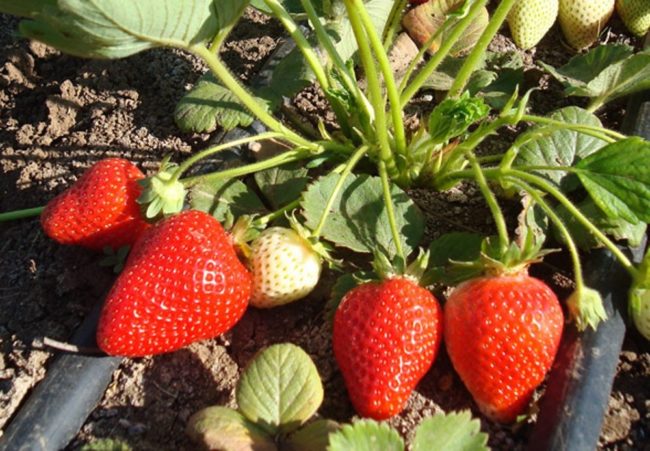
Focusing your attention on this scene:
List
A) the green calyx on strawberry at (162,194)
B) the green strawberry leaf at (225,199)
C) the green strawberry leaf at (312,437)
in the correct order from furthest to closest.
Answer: the green strawberry leaf at (225,199), the green calyx on strawberry at (162,194), the green strawberry leaf at (312,437)

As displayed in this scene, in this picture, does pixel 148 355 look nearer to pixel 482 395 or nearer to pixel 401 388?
pixel 401 388

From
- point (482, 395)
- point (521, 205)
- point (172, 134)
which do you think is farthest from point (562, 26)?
point (482, 395)

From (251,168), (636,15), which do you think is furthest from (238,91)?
(636,15)

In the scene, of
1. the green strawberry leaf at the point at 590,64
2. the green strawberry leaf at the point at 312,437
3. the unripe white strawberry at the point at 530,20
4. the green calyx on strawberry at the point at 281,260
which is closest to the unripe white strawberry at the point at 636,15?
the unripe white strawberry at the point at 530,20

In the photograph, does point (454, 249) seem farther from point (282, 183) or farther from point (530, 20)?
point (530, 20)

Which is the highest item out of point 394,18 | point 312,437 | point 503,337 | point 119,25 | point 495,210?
point 119,25

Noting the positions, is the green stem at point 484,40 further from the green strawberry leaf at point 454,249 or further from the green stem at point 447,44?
the green strawberry leaf at point 454,249
